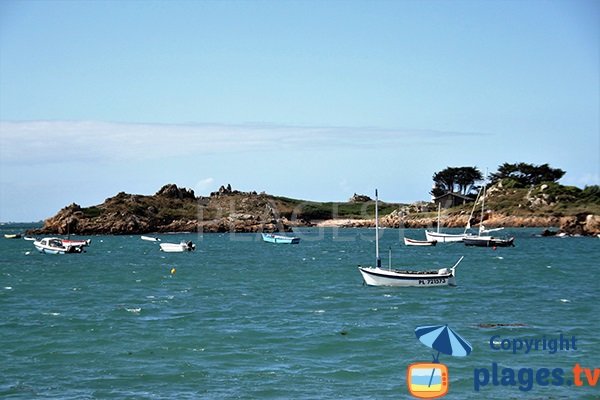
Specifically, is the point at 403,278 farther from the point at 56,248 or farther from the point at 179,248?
the point at 56,248

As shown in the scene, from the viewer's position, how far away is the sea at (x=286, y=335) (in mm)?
27922

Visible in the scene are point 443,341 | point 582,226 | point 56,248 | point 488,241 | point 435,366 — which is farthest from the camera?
point 582,226

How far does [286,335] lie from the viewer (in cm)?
3759

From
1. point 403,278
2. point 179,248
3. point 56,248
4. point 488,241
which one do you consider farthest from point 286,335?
point 488,241

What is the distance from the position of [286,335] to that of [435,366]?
13.1 meters

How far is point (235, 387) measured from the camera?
27797 mm

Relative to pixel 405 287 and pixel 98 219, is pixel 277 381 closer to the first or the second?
pixel 405 287

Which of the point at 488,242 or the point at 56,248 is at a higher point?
the point at 488,242

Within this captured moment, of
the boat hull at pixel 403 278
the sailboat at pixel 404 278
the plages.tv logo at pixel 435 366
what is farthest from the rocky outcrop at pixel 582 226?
the plages.tv logo at pixel 435 366

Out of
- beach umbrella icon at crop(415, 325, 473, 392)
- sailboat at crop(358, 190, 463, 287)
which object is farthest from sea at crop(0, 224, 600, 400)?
beach umbrella icon at crop(415, 325, 473, 392)

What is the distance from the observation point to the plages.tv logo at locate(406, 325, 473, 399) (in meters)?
21.7

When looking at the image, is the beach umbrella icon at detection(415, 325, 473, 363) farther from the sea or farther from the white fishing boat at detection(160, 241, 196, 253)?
the white fishing boat at detection(160, 241, 196, 253)

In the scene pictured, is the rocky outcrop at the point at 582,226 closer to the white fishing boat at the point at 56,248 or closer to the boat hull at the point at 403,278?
the white fishing boat at the point at 56,248

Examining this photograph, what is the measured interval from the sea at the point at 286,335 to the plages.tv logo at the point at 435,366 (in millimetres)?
690
